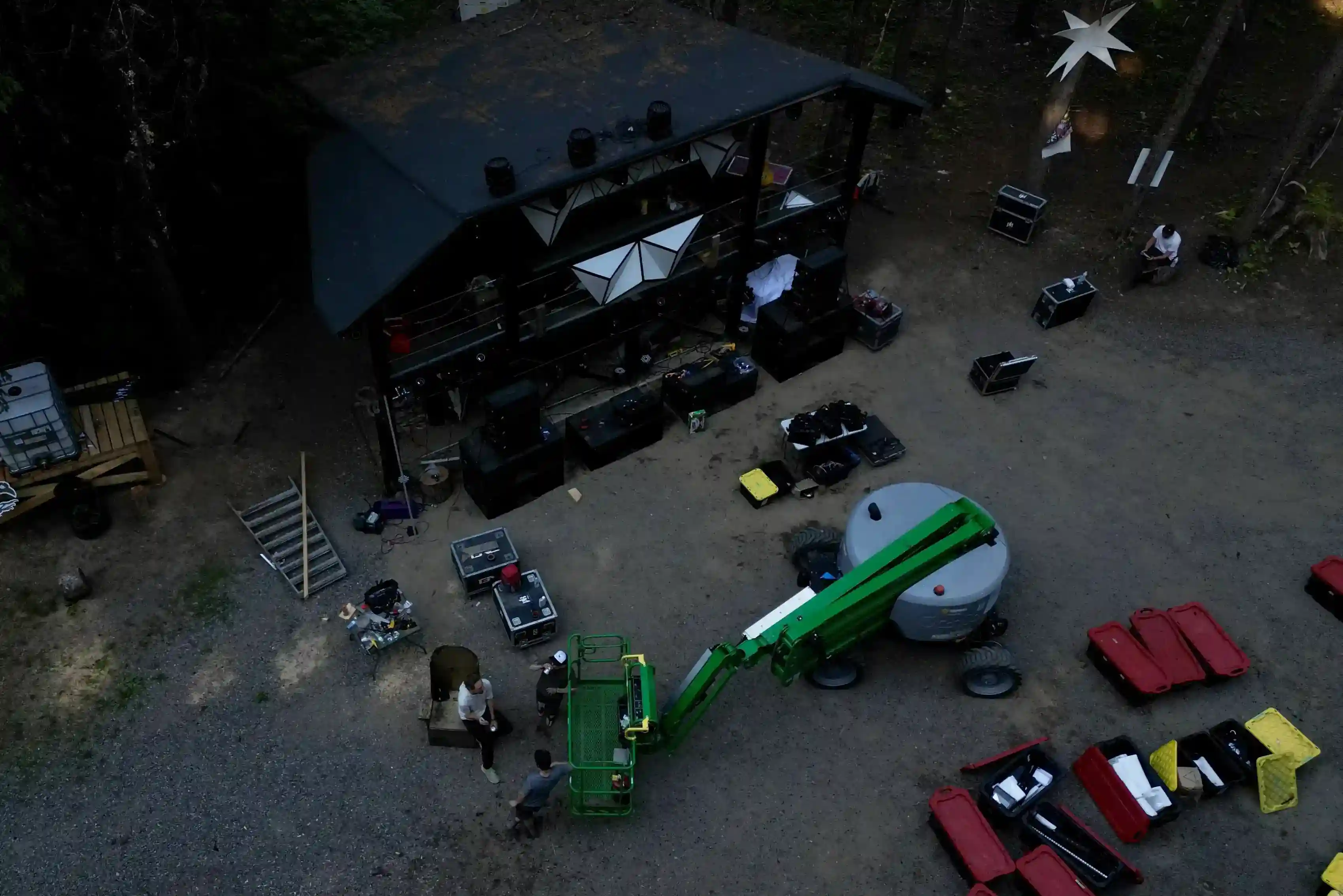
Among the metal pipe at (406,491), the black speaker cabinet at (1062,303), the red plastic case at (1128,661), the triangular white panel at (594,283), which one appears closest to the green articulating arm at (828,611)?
the red plastic case at (1128,661)

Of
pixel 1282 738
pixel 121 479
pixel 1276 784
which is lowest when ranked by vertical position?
pixel 121 479

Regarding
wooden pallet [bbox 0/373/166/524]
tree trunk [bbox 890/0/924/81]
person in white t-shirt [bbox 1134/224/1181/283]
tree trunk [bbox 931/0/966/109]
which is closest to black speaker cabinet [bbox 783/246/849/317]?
person in white t-shirt [bbox 1134/224/1181/283]

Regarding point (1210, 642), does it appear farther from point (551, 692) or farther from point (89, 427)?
point (89, 427)

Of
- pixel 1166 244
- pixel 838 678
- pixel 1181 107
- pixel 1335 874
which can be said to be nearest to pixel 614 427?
pixel 838 678

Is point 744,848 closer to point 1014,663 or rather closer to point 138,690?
point 1014,663

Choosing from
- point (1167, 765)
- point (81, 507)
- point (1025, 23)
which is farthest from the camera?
point (1025, 23)

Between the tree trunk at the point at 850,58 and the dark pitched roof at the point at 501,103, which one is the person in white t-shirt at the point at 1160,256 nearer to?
the dark pitched roof at the point at 501,103

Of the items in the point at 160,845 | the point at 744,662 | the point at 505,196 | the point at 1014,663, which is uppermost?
the point at 505,196

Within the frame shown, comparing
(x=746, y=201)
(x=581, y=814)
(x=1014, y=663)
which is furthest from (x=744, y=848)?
(x=746, y=201)
